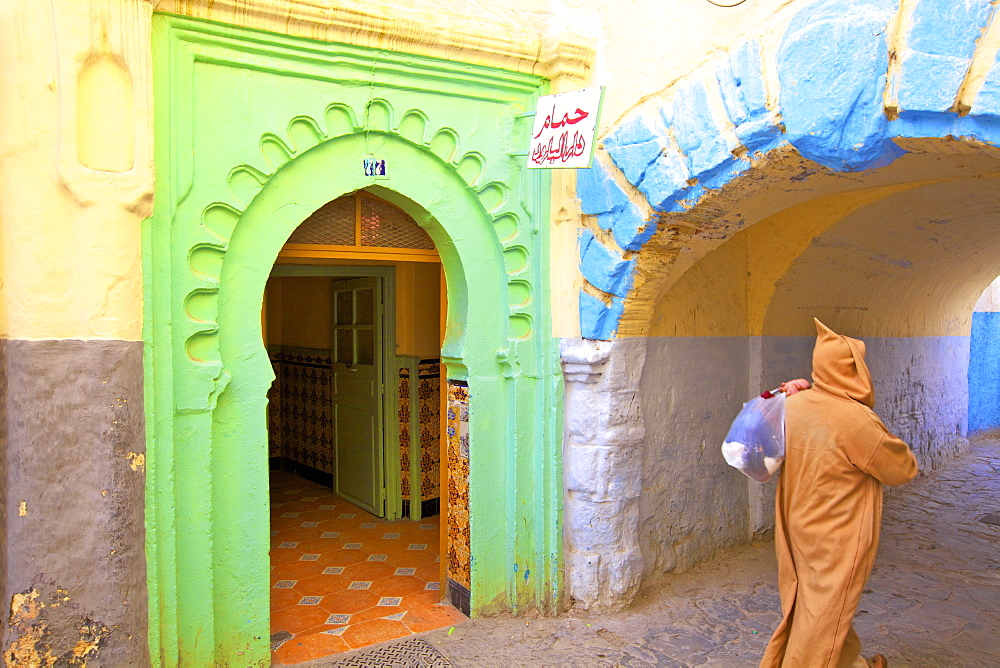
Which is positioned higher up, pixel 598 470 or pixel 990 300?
pixel 990 300

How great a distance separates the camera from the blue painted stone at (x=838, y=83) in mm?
3080

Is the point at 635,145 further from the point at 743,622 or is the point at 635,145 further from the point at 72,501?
the point at 72,501

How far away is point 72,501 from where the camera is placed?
10.4 feet

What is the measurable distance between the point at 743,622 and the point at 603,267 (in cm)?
229

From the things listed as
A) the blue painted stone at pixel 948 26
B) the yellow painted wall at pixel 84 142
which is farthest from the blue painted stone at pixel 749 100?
the blue painted stone at pixel 948 26

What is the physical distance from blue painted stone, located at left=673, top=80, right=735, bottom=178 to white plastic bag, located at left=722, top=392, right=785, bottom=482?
1.20 m

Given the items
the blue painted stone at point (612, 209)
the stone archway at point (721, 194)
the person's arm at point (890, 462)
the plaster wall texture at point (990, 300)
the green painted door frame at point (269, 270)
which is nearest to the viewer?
the stone archway at point (721, 194)

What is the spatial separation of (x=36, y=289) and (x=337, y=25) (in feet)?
6.23

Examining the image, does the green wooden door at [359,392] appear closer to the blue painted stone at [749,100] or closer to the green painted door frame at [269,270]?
the green painted door frame at [269,270]

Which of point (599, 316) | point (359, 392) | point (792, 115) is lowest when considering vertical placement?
point (359, 392)

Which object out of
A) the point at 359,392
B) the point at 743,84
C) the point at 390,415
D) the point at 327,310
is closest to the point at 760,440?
the point at 743,84

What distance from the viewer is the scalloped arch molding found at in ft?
9.43

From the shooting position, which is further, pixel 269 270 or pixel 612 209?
pixel 612 209

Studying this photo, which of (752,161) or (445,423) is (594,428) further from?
(752,161)
